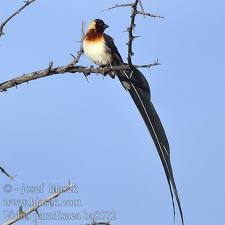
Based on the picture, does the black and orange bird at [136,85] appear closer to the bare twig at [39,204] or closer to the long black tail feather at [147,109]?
the long black tail feather at [147,109]

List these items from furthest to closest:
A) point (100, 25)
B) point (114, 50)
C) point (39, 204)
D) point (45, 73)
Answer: point (100, 25)
point (114, 50)
point (45, 73)
point (39, 204)

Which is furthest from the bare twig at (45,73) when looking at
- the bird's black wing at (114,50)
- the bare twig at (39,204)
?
the bird's black wing at (114,50)

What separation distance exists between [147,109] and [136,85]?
0.29 meters

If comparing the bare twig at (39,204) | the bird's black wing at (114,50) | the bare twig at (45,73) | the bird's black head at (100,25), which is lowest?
the bare twig at (39,204)

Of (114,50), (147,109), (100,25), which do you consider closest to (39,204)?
(147,109)

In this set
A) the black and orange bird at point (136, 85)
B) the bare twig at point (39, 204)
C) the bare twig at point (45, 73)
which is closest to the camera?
the bare twig at point (39, 204)

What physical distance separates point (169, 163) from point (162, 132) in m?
0.43

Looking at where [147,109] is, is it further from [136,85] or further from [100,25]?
[100,25]

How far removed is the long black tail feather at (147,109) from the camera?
5332mm

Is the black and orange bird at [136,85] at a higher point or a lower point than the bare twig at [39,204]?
higher

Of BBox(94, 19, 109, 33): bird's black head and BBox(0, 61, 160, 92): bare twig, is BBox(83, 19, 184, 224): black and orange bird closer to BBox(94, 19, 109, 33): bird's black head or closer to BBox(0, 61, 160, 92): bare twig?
BBox(94, 19, 109, 33): bird's black head

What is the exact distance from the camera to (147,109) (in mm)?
5707

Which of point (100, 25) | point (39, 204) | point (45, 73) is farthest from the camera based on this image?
point (100, 25)

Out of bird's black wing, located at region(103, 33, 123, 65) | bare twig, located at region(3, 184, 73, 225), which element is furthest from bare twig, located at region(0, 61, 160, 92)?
bird's black wing, located at region(103, 33, 123, 65)
